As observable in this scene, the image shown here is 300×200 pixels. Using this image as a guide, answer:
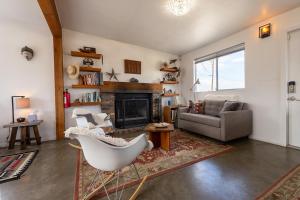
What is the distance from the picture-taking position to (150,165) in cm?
216

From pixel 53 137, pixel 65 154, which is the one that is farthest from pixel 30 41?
pixel 65 154

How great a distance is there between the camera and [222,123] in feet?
9.64

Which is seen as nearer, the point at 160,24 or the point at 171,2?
the point at 171,2

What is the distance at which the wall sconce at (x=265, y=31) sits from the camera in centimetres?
306

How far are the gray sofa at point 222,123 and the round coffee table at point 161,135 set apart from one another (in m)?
0.96

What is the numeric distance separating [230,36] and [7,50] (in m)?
5.18

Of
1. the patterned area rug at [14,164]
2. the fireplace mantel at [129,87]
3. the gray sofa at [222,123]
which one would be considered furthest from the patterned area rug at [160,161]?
the fireplace mantel at [129,87]

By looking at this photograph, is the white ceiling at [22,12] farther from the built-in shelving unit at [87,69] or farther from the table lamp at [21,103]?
the table lamp at [21,103]

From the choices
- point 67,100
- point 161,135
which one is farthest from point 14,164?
point 161,135

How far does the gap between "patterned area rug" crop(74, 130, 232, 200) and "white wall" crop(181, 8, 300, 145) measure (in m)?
1.07

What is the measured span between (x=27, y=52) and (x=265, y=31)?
5066 mm

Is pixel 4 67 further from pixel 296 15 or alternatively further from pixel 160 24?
pixel 296 15

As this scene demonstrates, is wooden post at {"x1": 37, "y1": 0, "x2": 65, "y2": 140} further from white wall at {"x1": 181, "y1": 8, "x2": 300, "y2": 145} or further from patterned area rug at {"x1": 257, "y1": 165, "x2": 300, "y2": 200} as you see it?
white wall at {"x1": 181, "y1": 8, "x2": 300, "y2": 145}

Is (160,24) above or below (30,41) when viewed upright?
above
